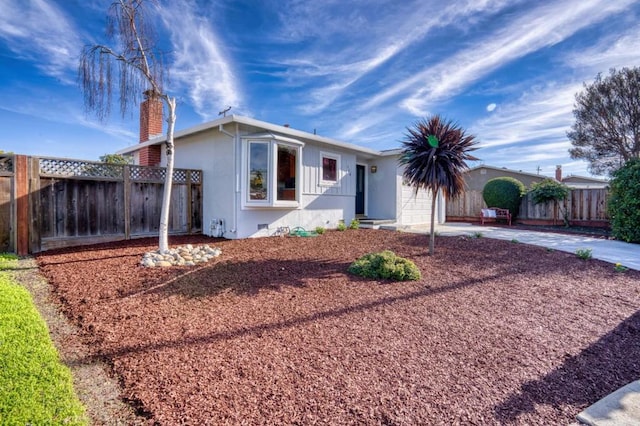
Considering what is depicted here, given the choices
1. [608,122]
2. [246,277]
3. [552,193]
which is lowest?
[246,277]

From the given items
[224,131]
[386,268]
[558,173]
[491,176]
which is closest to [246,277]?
[386,268]

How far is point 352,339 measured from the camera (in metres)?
2.84

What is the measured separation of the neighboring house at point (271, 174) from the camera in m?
8.15

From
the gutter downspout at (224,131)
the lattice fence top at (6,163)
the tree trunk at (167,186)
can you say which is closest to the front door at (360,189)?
the gutter downspout at (224,131)

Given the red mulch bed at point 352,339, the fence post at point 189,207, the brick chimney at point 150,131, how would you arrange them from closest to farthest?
the red mulch bed at point 352,339 → the fence post at point 189,207 → the brick chimney at point 150,131

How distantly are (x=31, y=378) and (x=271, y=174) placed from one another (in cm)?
663

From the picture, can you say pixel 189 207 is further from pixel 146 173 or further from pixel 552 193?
pixel 552 193

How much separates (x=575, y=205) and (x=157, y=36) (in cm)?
1642

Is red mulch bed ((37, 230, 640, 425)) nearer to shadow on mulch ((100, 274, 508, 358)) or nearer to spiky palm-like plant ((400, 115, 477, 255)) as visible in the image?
shadow on mulch ((100, 274, 508, 358))

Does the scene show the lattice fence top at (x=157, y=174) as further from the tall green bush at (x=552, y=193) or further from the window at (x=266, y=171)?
the tall green bush at (x=552, y=193)

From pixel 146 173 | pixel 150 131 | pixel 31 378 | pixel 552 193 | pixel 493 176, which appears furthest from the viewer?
pixel 493 176

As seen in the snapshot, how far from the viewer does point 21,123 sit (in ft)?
30.2

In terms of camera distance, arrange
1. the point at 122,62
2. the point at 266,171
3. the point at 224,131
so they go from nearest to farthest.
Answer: the point at 122,62 → the point at 224,131 → the point at 266,171

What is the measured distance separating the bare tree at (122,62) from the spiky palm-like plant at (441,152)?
17.5ft
